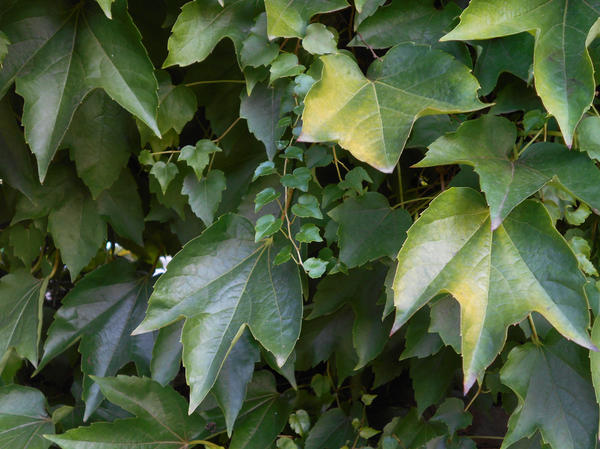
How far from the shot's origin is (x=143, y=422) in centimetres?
92

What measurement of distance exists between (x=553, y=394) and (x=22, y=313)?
2.80 ft

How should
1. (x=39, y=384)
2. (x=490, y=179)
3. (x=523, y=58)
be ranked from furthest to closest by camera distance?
(x=39, y=384)
(x=523, y=58)
(x=490, y=179)

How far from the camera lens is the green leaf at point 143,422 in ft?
2.91

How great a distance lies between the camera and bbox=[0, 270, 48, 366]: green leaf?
3.24ft

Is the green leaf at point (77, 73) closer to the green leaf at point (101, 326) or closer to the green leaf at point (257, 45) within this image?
the green leaf at point (257, 45)

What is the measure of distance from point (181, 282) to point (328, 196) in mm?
227

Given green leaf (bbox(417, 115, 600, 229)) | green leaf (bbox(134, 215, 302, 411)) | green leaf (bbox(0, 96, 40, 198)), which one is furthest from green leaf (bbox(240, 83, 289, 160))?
green leaf (bbox(0, 96, 40, 198))

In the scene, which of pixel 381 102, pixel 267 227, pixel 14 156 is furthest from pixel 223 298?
pixel 14 156

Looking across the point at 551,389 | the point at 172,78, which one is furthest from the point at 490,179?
the point at 172,78

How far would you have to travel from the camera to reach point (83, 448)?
87cm

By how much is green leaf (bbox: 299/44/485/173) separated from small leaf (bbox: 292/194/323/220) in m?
0.14

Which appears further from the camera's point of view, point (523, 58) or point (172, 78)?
point (172, 78)

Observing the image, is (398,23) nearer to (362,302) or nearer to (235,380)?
(362,302)

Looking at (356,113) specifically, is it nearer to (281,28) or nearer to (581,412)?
(281,28)
